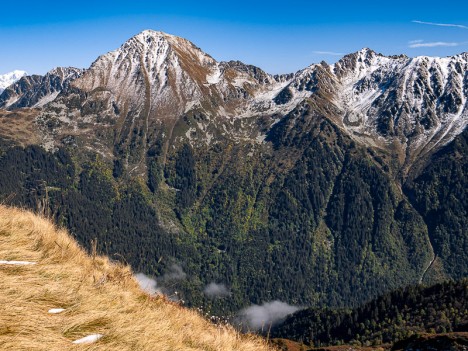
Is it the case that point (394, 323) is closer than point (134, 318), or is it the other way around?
point (134, 318)

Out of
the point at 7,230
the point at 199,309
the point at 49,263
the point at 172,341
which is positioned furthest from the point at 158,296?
the point at 7,230

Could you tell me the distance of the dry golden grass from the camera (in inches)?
287

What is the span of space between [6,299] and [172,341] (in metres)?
3.58

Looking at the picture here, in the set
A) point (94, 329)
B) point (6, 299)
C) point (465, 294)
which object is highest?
point (6, 299)

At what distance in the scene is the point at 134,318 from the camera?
30.5 ft

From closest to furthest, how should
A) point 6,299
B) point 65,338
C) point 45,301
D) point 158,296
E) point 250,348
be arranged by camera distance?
point 65,338
point 6,299
point 45,301
point 250,348
point 158,296

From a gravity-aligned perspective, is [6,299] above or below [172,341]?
above

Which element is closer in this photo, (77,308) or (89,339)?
(89,339)

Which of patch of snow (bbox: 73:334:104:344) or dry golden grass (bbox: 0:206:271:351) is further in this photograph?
patch of snow (bbox: 73:334:104:344)

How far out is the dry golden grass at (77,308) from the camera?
7297mm

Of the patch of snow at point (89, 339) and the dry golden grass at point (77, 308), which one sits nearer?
the dry golden grass at point (77, 308)

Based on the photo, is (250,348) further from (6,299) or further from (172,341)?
(6,299)

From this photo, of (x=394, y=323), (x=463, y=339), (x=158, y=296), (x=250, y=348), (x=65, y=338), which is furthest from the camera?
(x=394, y=323)

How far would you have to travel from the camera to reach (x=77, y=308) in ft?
29.0
